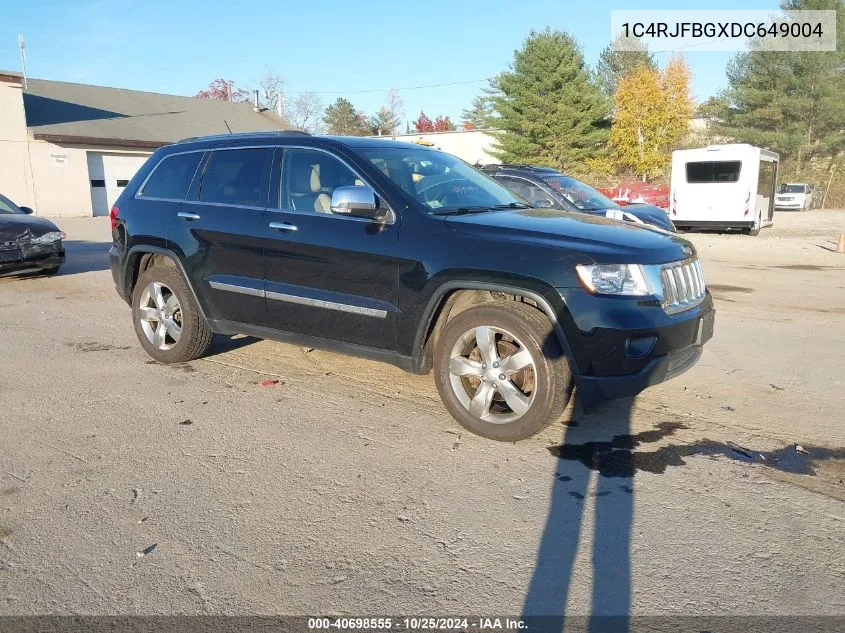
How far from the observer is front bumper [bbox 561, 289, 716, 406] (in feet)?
12.8

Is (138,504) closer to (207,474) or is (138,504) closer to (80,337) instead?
(207,474)

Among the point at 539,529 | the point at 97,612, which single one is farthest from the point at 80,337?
the point at 539,529

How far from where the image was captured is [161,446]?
420 cm

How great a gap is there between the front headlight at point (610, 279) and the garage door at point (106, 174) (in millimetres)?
28762

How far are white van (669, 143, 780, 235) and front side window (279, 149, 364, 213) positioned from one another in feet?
58.4

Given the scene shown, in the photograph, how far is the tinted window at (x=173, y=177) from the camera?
584 cm

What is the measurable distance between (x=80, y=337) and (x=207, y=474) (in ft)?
13.4

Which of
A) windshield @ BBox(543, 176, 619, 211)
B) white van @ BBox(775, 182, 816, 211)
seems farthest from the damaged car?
white van @ BBox(775, 182, 816, 211)

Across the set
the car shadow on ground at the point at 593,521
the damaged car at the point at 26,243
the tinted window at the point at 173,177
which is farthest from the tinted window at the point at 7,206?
the car shadow on ground at the point at 593,521

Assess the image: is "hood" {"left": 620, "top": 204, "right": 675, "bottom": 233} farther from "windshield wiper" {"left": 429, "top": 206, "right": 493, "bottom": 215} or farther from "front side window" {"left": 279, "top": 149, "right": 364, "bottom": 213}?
"front side window" {"left": 279, "top": 149, "right": 364, "bottom": 213}

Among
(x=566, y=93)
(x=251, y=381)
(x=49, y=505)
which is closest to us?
(x=49, y=505)

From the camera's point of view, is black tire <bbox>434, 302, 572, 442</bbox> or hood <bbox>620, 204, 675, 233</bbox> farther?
hood <bbox>620, 204, 675, 233</bbox>

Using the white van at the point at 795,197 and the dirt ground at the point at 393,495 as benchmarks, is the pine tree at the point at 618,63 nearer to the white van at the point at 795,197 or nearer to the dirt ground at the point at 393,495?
the white van at the point at 795,197

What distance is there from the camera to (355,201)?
4.49m
